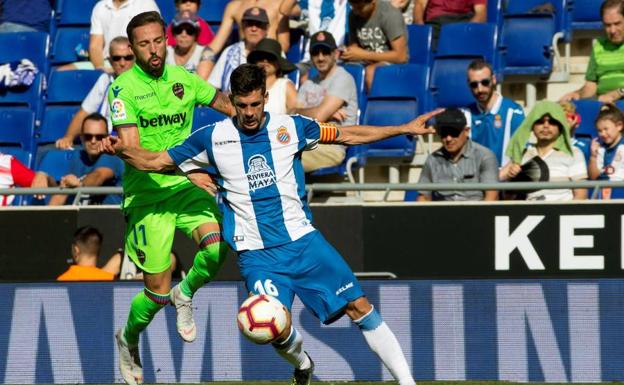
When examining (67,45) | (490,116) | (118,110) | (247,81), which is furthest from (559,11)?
(247,81)

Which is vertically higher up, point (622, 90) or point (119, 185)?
point (622, 90)

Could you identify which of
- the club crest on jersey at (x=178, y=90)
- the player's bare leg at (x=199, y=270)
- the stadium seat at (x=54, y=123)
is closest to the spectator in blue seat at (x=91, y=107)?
the stadium seat at (x=54, y=123)

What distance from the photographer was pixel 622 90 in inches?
485

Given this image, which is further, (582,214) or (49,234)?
(49,234)

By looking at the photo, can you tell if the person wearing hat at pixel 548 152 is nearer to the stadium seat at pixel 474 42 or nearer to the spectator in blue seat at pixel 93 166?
the stadium seat at pixel 474 42

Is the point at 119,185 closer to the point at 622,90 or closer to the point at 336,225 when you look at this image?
→ the point at 336,225

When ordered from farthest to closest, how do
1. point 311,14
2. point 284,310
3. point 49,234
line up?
point 311,14, point 49,234, point 284,310

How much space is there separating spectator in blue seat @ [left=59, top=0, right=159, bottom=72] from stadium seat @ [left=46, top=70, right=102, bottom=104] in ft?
0.64

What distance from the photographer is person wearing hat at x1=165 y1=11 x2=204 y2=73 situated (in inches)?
A: 525

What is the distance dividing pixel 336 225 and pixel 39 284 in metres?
2.70

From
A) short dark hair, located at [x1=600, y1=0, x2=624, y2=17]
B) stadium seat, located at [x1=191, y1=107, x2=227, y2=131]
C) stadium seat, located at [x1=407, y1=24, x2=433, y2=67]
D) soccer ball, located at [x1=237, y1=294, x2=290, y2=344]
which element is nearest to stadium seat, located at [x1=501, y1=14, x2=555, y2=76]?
stadium seat, located at [x1=407, y1=24, x2=433, y2=67]

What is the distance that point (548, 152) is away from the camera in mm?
11375

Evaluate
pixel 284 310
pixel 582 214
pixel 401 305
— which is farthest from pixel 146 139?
pixel 582 214

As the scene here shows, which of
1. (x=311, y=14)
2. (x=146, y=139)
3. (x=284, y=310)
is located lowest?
(x=284, y=310)
